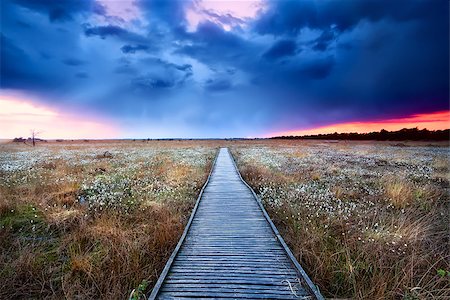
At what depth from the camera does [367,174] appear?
18.9 m

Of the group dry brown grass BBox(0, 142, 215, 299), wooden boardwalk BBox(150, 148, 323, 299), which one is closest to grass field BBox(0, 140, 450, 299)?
dry brown grass BBox(0, 142, 215, 299)

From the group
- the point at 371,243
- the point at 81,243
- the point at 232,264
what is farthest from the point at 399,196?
the point at 81,243

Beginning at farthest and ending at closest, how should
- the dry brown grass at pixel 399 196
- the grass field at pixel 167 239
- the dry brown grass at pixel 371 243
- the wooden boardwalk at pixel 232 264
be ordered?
the dry brown grass at pixel 399 196 < the grass field at pixel 167 239 < the dry brown grass at pixel 371 243 < the wooden boardwalk at pixel 232 264

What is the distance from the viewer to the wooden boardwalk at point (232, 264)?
5004 mm

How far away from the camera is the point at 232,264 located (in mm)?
5984

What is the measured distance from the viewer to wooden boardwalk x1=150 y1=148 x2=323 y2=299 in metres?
5.00

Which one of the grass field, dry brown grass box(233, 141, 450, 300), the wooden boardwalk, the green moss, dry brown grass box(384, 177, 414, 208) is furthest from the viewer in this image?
dry brown grass box(384, 177, 414, 208)

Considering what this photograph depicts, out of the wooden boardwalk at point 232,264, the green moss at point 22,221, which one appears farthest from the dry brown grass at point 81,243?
the wooden boardwalk at point 232,264

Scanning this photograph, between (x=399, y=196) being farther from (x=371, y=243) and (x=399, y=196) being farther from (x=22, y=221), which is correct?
(x=22, y=221)

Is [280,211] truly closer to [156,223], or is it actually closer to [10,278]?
[156,223]

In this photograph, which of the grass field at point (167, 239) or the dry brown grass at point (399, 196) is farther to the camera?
the dry brown grass at point (399, 196)

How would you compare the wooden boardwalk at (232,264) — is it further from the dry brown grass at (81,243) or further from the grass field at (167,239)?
the dry brown grass at (81,243)

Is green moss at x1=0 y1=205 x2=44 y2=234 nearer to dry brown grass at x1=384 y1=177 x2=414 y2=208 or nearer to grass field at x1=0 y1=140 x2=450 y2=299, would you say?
grass field at x1=0 y1=140 x2=450 y2=299

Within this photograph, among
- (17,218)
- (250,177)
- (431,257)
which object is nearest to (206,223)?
(431,257)
